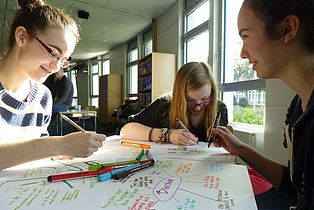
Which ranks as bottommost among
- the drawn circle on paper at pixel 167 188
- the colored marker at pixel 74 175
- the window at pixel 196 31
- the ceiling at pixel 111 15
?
the drawn circle on paper at pixel 167 188


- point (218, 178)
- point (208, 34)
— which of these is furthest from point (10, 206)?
point (208, 34)

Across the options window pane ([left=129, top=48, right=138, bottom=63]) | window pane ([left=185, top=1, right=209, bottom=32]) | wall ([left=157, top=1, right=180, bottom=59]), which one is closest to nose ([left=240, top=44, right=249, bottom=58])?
window pane ([left=185, top=1, right=209, bottom=32])

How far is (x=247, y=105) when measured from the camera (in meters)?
2.70

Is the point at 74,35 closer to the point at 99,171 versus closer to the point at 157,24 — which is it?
the point at 99,171

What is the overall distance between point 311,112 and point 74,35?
0.85m

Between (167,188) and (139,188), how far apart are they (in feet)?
0.21

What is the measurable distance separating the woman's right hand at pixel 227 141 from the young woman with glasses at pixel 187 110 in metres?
0.26

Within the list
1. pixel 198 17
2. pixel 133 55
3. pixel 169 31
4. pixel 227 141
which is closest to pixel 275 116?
pixel 227 141

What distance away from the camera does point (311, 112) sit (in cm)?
52

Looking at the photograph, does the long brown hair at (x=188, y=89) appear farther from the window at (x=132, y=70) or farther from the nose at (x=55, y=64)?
the window at (x=132, y=70)

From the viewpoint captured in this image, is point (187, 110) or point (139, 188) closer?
point (139, 188)

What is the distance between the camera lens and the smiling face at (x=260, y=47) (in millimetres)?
630

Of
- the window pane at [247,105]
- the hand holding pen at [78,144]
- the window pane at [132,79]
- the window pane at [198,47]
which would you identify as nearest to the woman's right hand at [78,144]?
the hand holding pen at [78,144]

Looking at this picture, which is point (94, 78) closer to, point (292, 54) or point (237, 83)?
point (237, 83)
